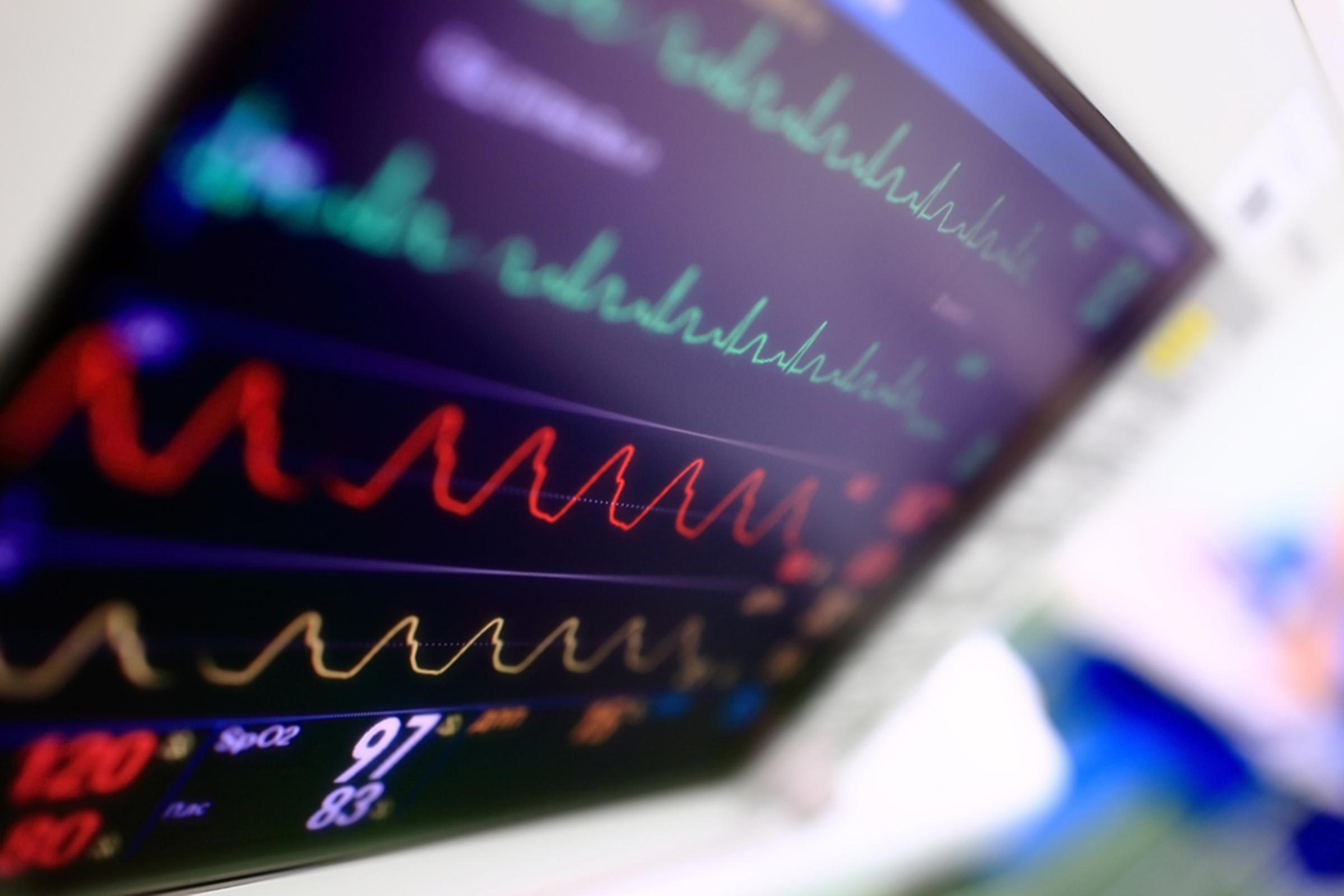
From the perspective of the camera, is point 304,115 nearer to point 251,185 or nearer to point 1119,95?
point 251,185

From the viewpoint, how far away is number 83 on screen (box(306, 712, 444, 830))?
0.62 m

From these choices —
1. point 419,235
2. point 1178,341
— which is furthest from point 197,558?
point 1178,341

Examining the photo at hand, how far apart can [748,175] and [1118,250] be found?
0.48 meters

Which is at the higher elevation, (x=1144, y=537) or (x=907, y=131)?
(x=907, y=131)

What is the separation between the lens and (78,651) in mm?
446

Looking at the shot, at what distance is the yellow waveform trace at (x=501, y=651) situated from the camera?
1.71ft

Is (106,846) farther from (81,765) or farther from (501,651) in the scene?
(501,651)

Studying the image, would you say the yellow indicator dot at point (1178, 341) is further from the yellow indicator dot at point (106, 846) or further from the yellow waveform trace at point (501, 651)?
the yellow indicator dot at point (106, 846)

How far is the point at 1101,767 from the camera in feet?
4.62

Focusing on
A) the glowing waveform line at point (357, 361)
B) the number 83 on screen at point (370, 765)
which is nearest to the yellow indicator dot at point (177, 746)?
the number 83 on screen at point (370, 765)

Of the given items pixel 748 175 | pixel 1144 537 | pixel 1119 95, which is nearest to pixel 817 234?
pixel 748 175

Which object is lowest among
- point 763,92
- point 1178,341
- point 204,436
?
point 204,436

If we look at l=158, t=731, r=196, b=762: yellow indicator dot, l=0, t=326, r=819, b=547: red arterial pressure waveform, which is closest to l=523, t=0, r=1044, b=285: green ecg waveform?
l=0, t=326, r=819, b=547: red arterial pressure waveform

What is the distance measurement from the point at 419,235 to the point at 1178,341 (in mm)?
877
